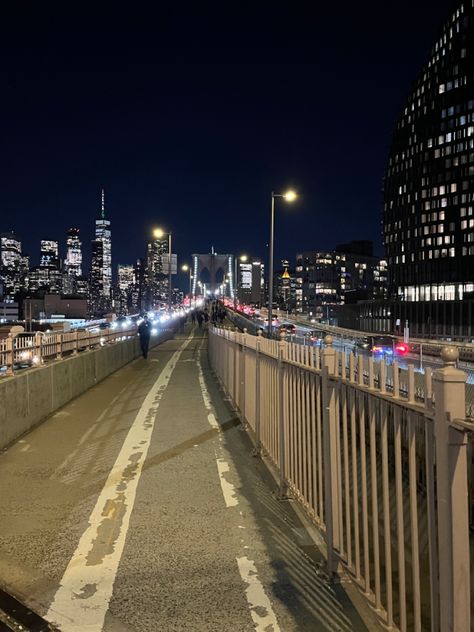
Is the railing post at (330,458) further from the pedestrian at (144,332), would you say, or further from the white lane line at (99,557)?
the pedestrian at (144,332)

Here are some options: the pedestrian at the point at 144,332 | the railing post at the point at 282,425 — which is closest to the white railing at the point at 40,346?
the pedestrian at the point at 144,332

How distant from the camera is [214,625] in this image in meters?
4.04

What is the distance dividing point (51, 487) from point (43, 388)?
495 centimetres

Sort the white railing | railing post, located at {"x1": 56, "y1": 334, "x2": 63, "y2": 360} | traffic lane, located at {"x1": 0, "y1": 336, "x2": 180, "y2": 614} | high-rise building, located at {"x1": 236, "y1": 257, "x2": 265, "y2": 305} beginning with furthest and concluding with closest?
high-rise building, located at {"x1": 236, "y1": 257, "x2": 265, "y2": 305} < railing post, located at {"x1": 56, "y1": 334, "x2": 63, "y2": 360} < the white railing < traffic lane, located at {"x1": 0, "y1": 336, "x2": 180, "y2": 614}

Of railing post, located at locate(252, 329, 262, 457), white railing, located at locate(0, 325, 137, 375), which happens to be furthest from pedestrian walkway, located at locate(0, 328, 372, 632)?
white railing, located at locate(0, 325, 137, 375)

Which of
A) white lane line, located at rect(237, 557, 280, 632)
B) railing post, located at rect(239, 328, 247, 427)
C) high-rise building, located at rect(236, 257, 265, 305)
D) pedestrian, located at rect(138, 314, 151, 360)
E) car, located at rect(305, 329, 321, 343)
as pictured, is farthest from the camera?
high-rise building, located at rect(236, 257, 265, 305)

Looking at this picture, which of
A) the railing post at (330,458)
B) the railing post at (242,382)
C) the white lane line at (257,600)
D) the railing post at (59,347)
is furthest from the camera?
the railing post at (59,347)

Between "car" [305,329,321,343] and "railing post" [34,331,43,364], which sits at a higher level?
"railing post" [34,331,43,364]

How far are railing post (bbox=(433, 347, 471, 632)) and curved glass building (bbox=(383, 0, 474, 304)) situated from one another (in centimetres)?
10907

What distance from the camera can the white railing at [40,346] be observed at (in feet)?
36.3

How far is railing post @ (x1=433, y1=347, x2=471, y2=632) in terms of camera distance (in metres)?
2.79

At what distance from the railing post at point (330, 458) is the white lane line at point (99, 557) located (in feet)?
5.69

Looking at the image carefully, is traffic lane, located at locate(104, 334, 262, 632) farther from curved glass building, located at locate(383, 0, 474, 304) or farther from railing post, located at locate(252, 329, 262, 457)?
curved glass building, located at locate(383, 0, 474, 304)

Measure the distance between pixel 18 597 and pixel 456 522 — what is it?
10.8ft
